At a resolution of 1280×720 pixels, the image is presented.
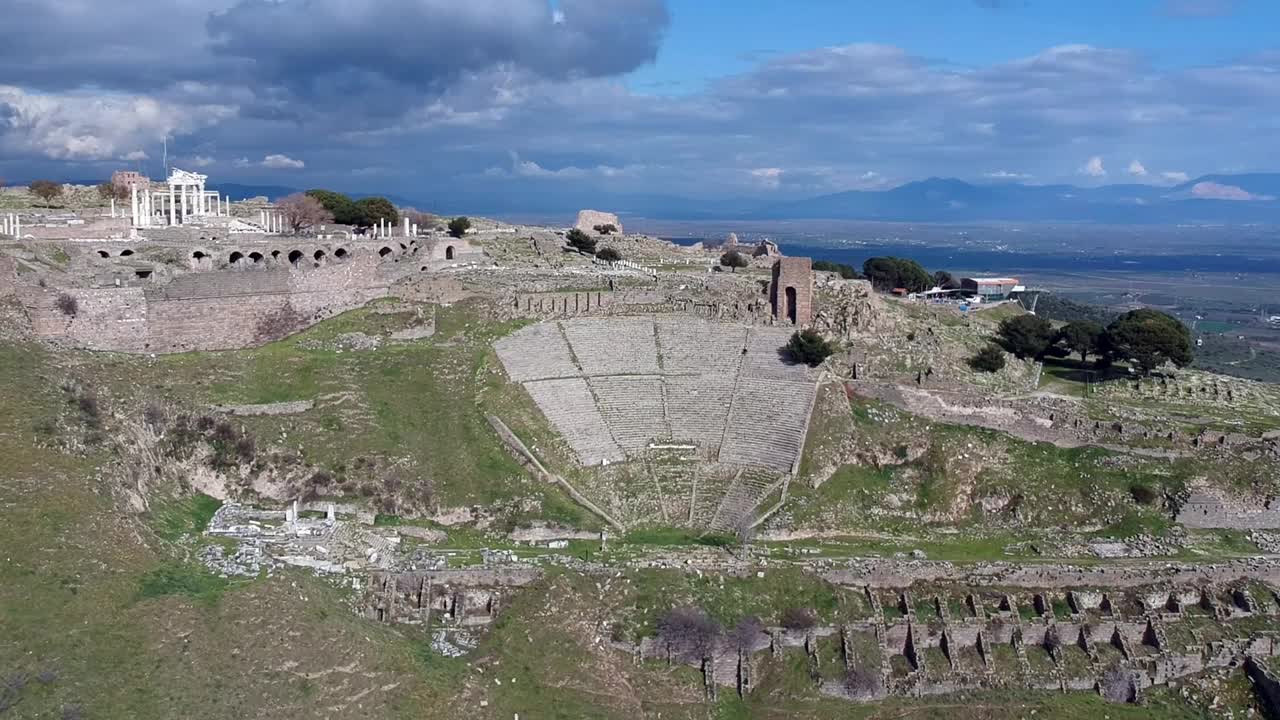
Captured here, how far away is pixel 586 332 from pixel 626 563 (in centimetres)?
1625

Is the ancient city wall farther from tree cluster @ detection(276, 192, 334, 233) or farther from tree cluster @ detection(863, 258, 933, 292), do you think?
tree cluster @ detection(863, 258, 933, 292)

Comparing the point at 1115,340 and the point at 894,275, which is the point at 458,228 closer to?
the point at 894,275

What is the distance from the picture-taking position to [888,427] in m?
39.9

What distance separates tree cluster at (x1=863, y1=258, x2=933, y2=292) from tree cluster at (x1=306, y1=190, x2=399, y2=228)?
31752 mm

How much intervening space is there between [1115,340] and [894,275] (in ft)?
74.0

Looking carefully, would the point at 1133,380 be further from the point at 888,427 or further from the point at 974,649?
the point at 974,649

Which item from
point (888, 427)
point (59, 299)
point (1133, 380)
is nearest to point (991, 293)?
point (1133, 380)

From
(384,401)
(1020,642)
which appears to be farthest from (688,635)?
(384,401)

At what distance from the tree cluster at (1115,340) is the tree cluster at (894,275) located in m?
17.7

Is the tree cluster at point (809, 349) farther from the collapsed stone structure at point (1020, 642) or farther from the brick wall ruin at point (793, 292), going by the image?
the collapsed stone structure at point (1020, 642)

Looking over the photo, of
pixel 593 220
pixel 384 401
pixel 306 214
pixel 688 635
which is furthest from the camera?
pixel 593 220

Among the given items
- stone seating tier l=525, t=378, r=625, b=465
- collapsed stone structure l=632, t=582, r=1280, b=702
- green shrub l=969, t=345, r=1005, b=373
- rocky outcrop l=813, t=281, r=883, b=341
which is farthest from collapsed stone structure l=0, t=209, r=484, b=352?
green shrub l=969, t=345, r=1005, b=373

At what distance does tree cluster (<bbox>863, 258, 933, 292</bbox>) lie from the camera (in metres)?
71.2

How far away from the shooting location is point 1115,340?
163 ft
